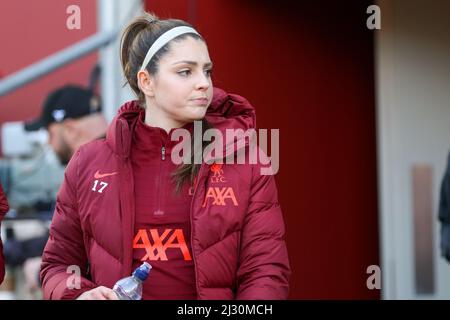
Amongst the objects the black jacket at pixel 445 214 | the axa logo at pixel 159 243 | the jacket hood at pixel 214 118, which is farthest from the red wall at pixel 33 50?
the axa logo at pixel 159 243

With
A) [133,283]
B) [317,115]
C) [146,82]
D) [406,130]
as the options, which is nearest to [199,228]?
[133,283]

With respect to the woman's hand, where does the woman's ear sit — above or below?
above

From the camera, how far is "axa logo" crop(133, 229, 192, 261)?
2844mm

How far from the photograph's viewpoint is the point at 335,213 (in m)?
5.69

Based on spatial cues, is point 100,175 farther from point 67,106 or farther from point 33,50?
point 33,50

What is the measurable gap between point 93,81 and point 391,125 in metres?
2.61

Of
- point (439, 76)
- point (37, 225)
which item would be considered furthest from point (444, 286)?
point (37, 225)

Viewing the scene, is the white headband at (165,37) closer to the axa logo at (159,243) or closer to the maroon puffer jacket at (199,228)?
the maroon puffer jacket at (199,228)

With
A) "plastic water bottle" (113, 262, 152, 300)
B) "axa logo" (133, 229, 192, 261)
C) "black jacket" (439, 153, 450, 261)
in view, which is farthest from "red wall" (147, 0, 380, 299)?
"plastic water bottle" (113, 262, 152, 300)

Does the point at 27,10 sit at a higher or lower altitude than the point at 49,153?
higher

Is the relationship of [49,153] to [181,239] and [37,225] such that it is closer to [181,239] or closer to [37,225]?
[37,225]

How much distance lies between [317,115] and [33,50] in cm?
267

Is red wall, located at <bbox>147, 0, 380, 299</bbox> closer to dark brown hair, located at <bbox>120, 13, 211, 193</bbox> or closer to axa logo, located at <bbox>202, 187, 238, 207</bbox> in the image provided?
dark brown hair, located at <bbox>120, 13, 211, 193</bbox>

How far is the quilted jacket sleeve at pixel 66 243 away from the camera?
117 inches
